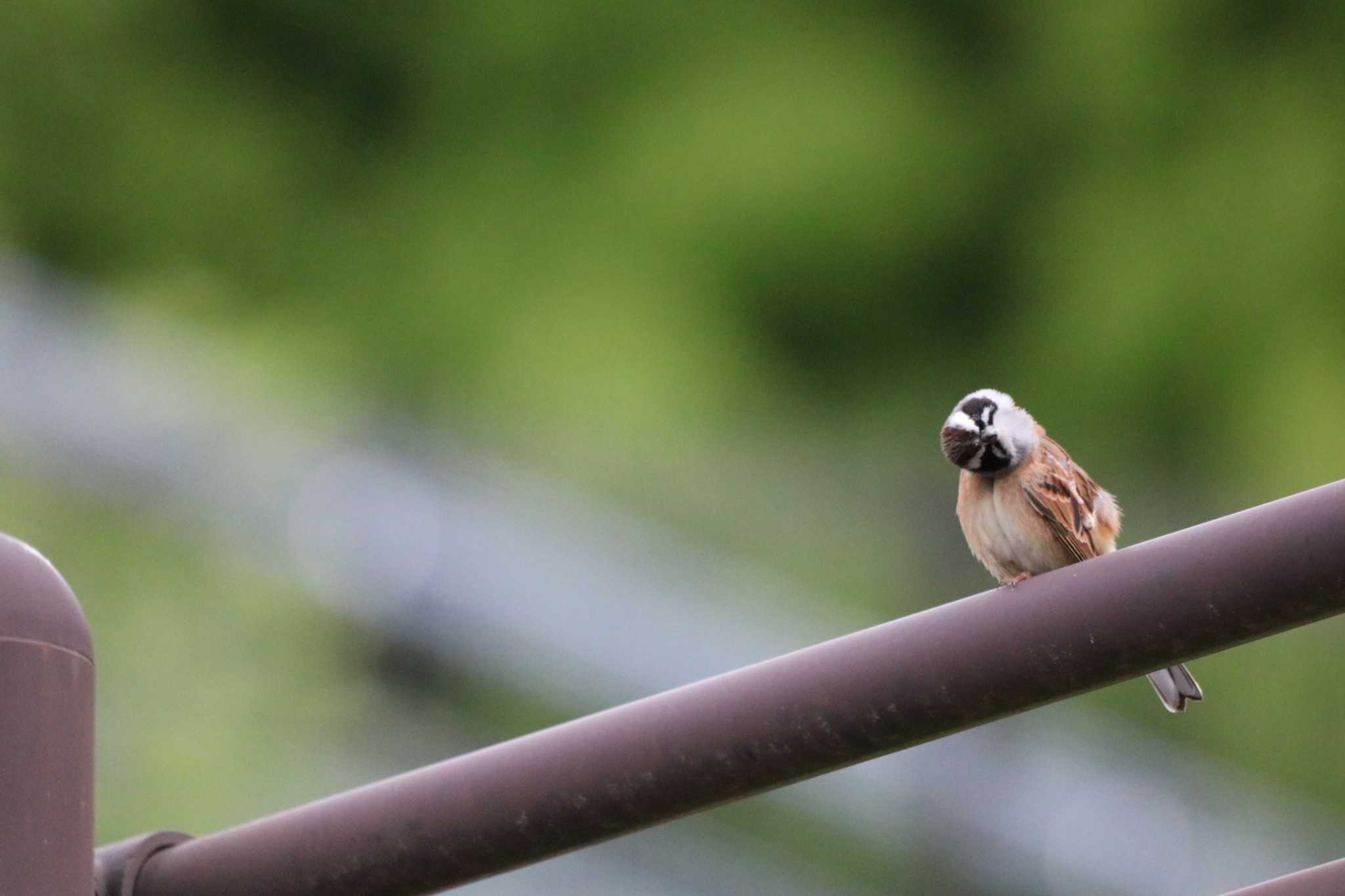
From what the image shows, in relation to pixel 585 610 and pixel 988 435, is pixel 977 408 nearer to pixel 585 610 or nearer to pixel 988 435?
pixel 988 435

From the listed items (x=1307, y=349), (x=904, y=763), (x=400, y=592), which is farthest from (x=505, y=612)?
(x=1307, y=349)

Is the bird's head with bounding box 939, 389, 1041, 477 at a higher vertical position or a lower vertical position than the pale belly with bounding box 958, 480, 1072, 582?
higher

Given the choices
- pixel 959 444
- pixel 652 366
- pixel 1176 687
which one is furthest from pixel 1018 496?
pixel 652 366

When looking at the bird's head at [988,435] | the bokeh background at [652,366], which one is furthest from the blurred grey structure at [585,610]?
the bird's head at [988,435]

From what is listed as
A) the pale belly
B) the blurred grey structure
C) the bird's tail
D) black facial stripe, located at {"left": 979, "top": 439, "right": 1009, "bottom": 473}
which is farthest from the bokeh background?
the bird's tail

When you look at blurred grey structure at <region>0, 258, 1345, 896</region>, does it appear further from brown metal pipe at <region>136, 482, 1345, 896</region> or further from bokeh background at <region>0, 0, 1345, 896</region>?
brown metal pipe at <region>136, 482, 1345, 896</region>

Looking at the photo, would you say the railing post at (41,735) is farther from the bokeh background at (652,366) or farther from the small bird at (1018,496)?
the bokeh background at (652,366)

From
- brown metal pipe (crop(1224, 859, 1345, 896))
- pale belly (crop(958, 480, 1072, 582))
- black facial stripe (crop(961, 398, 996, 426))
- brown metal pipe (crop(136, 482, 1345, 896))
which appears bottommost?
brown metal pipe (crop(1224, 859, 1345, 896))
